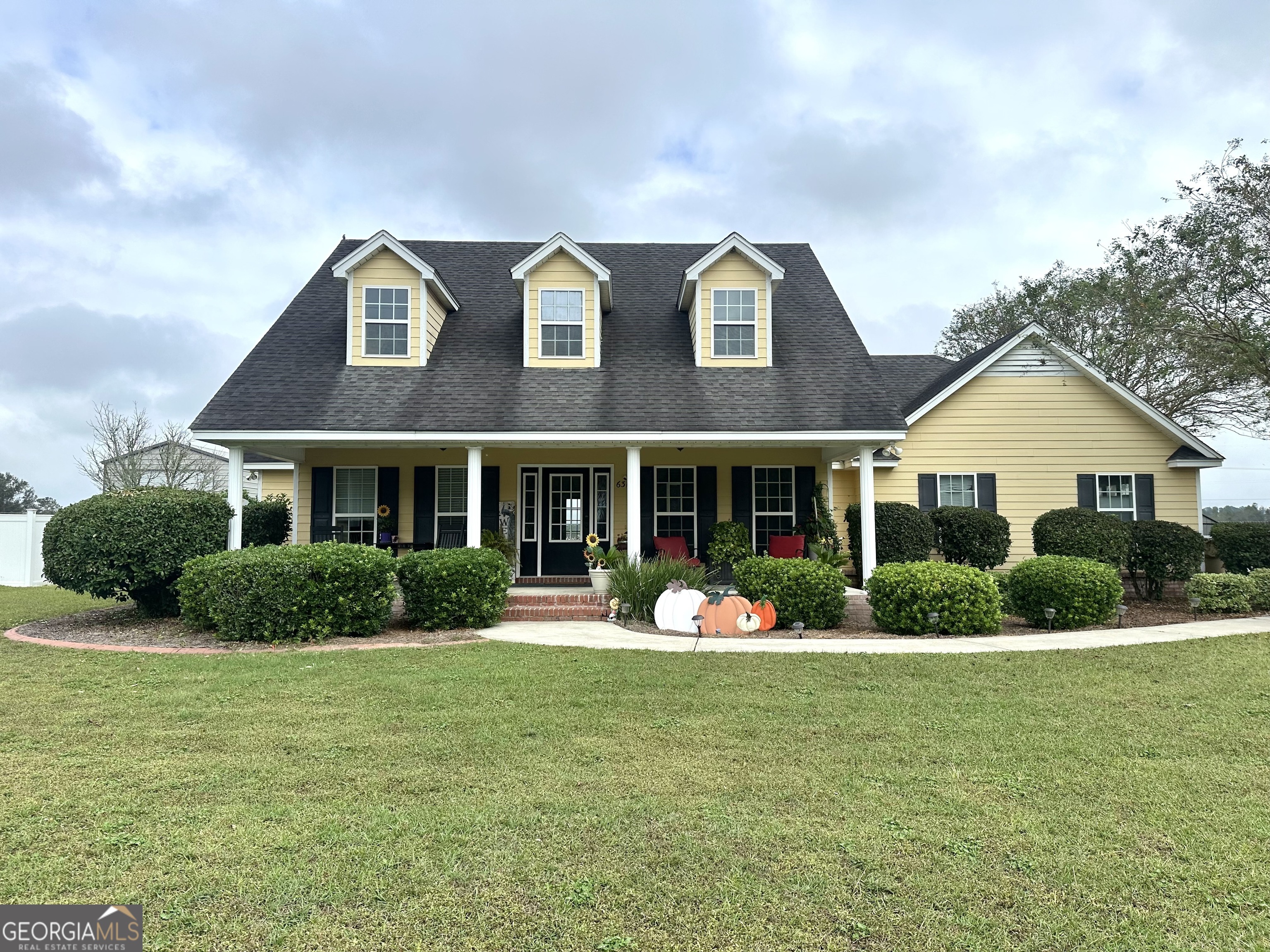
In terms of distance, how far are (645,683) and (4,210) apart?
19.2 metres

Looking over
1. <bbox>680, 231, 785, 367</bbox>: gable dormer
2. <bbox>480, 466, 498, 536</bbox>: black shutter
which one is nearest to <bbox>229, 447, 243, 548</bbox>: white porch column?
<bbox>480, 466, 498, 536</bbox>: black shutter

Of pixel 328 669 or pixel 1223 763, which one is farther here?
pixel 328 669

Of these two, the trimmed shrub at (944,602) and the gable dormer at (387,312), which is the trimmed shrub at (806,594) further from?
the gable dormer at (387,312)

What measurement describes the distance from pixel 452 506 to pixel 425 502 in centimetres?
52

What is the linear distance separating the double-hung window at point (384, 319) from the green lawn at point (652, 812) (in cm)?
774

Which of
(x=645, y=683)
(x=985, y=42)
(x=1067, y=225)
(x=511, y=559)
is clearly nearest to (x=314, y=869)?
(x=645, y=683)

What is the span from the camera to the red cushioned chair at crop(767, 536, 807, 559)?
1255 centimetres

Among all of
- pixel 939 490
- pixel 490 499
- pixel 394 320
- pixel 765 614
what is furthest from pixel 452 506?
pixel 939 490

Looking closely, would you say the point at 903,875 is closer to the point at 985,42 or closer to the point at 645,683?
the point at 645,683

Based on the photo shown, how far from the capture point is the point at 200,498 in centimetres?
1028

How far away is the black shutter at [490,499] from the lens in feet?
43.9

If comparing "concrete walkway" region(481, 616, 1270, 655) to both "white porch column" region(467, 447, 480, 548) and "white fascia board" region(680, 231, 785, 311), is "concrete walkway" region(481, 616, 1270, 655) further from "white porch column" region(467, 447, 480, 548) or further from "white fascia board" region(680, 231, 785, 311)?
"white fascia board" region(680, 231, 785, 311)

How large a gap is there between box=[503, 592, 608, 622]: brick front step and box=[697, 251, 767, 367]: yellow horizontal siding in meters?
4.82

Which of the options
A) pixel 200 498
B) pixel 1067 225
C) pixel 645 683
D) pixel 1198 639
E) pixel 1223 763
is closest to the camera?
pixel 1223 763
